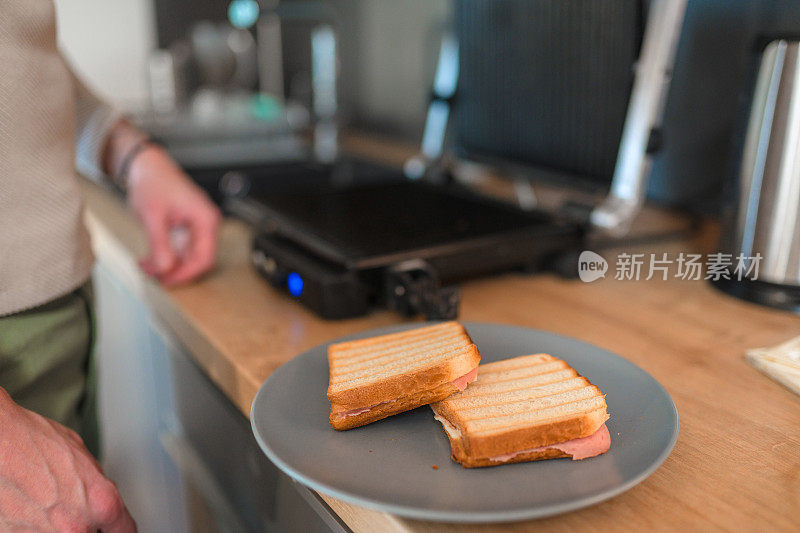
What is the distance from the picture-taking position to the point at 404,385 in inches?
20.3

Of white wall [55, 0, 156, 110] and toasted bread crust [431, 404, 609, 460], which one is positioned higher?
white wall [55, 0, 156, 110]

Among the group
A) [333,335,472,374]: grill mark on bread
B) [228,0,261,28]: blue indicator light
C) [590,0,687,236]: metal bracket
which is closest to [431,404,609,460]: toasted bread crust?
[333,335,472,374]: grill mark on bread

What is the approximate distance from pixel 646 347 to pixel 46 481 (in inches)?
23.7

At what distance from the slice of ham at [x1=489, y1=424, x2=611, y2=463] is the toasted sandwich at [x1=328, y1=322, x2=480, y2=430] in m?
0.08

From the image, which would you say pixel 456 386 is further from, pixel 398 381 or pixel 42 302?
pixel 42 302

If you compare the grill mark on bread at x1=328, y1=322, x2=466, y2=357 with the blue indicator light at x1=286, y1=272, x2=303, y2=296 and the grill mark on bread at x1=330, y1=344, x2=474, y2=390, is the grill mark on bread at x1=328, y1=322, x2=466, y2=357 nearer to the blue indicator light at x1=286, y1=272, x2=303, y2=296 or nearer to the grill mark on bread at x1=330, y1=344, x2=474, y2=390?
the grill mark on bread at x1=330, y1=344, x2=474, y2=390

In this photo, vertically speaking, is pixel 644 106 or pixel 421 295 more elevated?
pixel 644 106

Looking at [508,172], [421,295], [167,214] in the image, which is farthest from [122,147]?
[508,172]

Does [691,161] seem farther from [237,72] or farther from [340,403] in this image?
[237,72]

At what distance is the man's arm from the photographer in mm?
939

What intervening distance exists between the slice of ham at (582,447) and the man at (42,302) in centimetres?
36

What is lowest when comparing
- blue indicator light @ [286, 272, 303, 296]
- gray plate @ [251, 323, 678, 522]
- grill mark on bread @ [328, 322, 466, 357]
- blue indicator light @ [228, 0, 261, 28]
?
blue indicator light @ [286, 272, 303, 296]

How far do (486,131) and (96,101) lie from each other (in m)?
0.67

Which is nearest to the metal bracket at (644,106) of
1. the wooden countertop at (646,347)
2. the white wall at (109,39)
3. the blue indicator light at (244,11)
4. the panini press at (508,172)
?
the panini press at (508,172)
